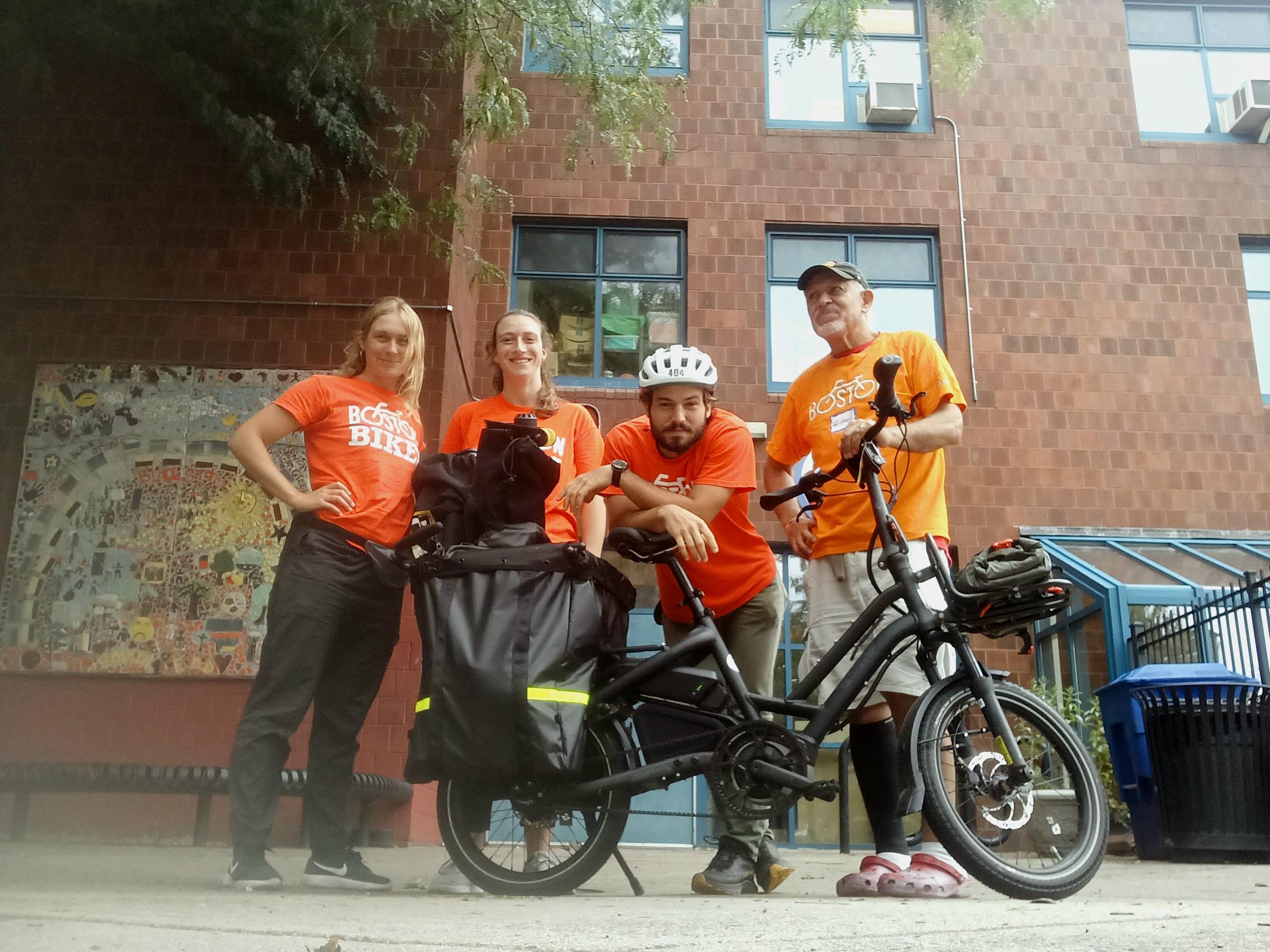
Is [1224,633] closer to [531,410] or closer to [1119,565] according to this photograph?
[1119,565]

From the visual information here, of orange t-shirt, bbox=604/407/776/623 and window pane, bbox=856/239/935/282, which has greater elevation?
window pane, bbox=856/239/935/282

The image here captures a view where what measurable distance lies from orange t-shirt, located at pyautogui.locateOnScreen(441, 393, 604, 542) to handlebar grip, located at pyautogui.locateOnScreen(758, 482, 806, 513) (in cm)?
75

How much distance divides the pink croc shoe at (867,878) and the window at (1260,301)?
927 cm

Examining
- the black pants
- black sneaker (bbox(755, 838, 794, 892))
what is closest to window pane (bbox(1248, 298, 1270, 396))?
black sneaker (bbox(755, 838, 794, 892))

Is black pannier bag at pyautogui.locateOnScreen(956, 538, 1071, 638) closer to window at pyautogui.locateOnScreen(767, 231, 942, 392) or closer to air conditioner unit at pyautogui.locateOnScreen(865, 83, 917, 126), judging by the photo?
window at pyautogui.locateOnScreen(767, 231, 942, 392)

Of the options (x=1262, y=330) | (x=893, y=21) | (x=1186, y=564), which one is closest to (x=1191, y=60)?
(x=1262, y=330)

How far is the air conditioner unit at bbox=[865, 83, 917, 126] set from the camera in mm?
11211

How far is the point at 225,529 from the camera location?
7.71 m

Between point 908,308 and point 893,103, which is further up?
point 893,103

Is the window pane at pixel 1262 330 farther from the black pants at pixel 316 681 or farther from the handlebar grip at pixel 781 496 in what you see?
the black pants at pixel 316 681

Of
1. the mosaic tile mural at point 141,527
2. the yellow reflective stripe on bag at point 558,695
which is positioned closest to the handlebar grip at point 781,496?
the yellow reflective stripe on bag at point 558,695

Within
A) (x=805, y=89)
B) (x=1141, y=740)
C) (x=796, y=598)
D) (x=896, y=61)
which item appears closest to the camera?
(x=1141, y=740)

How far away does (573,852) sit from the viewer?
352 cm

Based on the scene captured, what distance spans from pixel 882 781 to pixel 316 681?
200cm
